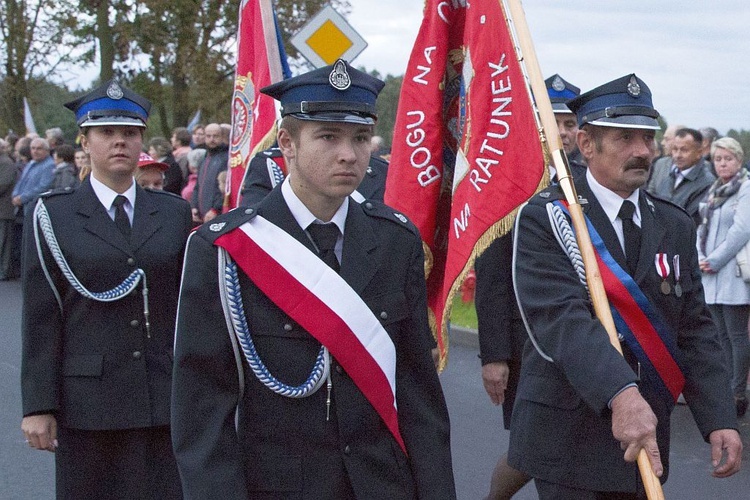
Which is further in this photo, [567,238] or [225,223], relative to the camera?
[567,238]

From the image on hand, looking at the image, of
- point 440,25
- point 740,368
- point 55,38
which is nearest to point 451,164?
point 440,25

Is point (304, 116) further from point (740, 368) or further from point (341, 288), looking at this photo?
point (740, 368)

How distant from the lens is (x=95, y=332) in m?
4.47

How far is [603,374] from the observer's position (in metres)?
3.45

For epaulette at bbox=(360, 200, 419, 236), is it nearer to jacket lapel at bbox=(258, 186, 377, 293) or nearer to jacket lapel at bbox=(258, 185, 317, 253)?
jacket lapel at bbox=(258, 186, 377, 293)

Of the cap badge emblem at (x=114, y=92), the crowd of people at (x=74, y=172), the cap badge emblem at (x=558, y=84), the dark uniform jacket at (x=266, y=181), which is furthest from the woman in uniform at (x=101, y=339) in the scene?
the crowd of people at (x=74, y=172)

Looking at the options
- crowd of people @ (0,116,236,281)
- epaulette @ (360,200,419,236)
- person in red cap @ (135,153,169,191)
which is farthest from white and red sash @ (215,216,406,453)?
crowd of people @ (0,116,236,281)

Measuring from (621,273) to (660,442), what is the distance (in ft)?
2.02

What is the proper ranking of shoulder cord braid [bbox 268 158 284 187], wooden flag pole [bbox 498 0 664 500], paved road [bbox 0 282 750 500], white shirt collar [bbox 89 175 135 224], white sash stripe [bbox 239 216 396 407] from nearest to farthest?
white sash stripe [bbox 239 216 396 407], wooden flag pole [bbox 498 0 664 500], white shirt collar [bbox 89 175 135 224], shoulder cord braid [bbox 268 158 284 187], paved road [bbox 0 282 750 500]

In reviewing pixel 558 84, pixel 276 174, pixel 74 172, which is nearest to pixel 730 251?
pixel 558 84

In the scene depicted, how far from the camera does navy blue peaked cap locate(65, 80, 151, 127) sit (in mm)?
4656

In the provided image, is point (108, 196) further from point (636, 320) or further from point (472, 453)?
point (472, 453)


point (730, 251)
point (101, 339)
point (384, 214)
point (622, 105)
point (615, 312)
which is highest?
point (622, 105)

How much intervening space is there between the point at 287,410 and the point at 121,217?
186 cm
